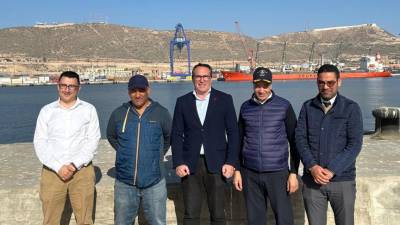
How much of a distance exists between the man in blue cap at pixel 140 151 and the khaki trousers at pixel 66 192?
0.66 ft

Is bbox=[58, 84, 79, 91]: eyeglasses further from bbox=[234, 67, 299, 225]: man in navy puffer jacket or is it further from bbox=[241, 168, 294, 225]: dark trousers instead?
bbox=[241, 168, 294, 225]: dark trousers

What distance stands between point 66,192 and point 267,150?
1396mm

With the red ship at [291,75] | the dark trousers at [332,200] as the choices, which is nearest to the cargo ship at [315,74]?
the red ship at [291,75]

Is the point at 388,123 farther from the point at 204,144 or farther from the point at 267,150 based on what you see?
the point at 204,144

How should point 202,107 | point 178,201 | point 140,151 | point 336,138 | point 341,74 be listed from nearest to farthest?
point 336,138, point 140,151, point 202,107, point 178,201, point 341,74

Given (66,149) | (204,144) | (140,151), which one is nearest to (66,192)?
(66,149)

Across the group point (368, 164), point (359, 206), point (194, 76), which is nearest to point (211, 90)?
point (194, 76)

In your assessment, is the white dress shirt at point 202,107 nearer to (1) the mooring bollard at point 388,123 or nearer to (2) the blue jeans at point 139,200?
(2) the blue jeans at point 139,200

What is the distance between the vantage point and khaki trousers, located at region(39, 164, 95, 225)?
316cm

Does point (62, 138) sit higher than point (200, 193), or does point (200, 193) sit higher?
point (62, 138)

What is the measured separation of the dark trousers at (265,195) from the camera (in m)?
3.16

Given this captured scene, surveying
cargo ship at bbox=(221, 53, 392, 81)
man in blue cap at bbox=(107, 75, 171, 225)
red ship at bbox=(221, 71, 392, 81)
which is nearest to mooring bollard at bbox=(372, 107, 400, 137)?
man in blue cap at bbox=(107, 75, 171, 225)

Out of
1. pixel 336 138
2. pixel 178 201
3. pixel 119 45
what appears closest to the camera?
pixel 336 138

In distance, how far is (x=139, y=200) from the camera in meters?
3.26
